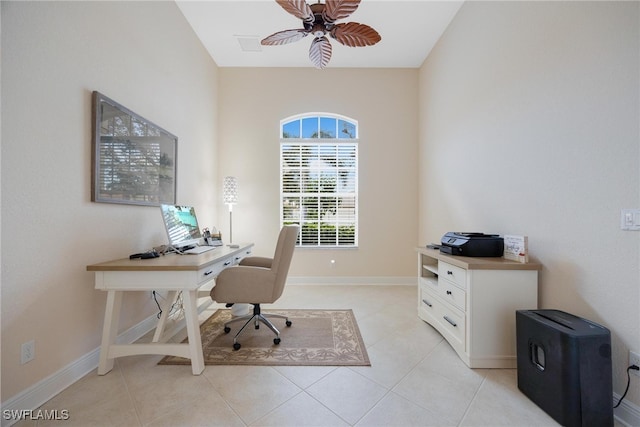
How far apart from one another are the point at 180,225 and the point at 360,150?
2813mm

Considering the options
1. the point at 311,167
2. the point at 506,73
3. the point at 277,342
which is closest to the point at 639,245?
the point at 506,73

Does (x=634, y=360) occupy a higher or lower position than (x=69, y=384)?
higher

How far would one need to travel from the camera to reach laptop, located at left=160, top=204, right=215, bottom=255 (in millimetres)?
2191

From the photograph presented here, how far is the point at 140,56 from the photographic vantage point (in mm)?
2299

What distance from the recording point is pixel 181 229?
240 cm

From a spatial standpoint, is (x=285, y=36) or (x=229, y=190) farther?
(x=229, y=190)

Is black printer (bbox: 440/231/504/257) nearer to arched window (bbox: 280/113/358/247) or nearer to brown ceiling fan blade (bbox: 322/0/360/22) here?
brown ceiling fan blade (bbox: 322/0/360/22)

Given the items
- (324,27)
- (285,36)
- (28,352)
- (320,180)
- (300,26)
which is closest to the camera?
(28,352)

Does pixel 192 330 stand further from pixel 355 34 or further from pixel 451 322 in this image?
pixel 355 34

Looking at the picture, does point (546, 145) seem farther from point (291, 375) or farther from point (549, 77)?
point (291, 375)

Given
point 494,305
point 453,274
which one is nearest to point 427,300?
point 453,274

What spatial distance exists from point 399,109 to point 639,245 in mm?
3347

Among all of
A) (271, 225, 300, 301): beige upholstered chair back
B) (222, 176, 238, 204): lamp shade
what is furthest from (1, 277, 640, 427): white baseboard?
(222, 176, 238, 204): lamp shade

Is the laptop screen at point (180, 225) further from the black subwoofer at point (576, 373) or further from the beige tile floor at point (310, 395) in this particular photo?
the black subwoofer at point (576, 373)
